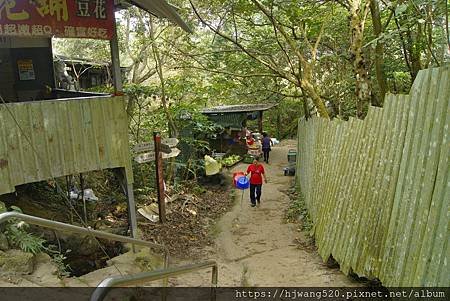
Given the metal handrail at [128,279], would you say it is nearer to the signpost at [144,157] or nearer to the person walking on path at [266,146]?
the signpost at [144,157]

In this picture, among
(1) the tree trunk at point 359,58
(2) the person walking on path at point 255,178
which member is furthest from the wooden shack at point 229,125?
(1) the tree trunk at point 359,58

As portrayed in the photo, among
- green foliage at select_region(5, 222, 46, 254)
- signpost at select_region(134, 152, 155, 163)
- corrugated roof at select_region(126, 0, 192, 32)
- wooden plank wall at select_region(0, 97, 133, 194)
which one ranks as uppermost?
corrugated roof at select_region(126, 0, 192, 32)

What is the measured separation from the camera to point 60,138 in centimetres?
674

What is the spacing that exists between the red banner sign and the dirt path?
4.56m

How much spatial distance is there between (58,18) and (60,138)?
1.94m

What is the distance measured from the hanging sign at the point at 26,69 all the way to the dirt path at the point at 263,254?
6026 millimetres

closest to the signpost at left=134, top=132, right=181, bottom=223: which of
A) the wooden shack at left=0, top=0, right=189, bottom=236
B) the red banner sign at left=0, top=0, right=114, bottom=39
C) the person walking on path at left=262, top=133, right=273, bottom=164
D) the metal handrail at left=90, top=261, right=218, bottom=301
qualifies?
the wooden shack at left=0, top=0, right=189, bottom=236

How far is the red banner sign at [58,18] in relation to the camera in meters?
6.03

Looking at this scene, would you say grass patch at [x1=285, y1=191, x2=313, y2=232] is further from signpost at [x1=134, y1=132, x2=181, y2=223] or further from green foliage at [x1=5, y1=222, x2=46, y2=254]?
green foliage at [x1=5, y1=222, x2=46, y2=254]

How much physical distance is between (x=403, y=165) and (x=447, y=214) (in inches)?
36.9

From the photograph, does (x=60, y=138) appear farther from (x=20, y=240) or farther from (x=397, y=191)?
(x=397, y=191)

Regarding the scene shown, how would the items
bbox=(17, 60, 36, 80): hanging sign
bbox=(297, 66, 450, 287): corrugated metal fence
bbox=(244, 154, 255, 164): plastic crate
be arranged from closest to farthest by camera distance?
bbox=(297, 66, 450, 287): corrugated metal fence, bbox=(17, 60, 36, 80): hanging sign, bbox=(244, 154, 255, 164): plastic crate

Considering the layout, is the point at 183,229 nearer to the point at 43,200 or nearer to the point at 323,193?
the point at 43,200

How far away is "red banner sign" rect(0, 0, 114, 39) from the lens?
603 cm
